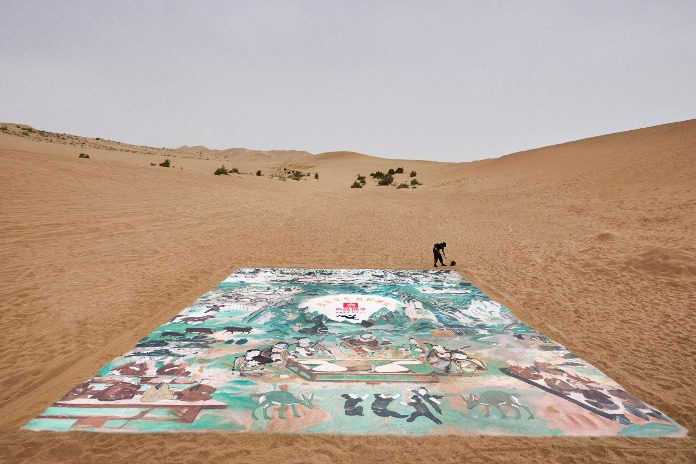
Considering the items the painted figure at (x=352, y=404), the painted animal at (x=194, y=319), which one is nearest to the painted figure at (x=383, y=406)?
the painted figure at (x=352, y=404)

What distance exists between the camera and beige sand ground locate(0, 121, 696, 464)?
3.94 metres

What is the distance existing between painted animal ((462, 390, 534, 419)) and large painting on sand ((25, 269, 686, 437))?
2 cm

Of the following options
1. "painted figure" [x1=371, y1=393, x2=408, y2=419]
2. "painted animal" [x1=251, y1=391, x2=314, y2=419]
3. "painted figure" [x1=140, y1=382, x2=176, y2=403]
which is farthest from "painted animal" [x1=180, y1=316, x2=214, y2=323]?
"painted figure" [x1=371, y1=393, x2=408, y2=419]

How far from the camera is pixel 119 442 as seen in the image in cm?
394

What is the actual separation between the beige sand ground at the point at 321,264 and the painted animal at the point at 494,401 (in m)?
0.52

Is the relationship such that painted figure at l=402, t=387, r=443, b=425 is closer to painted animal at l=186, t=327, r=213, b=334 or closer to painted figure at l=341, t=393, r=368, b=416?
painted figure at l=341, t=393, r=368, b=416

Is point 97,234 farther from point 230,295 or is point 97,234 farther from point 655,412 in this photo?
point 655,412

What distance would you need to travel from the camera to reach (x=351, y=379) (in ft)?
16.9

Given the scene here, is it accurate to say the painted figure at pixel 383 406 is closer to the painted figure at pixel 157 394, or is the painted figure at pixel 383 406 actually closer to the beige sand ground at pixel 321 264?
the beige sand ground at pixel 321 264

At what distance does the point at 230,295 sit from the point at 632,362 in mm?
7237

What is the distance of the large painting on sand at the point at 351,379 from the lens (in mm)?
4250

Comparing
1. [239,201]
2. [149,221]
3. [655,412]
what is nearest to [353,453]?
[655,412]

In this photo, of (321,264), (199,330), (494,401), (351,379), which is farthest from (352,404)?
(321,264)

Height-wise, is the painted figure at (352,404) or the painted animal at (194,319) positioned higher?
the painted figure at (352,404)
